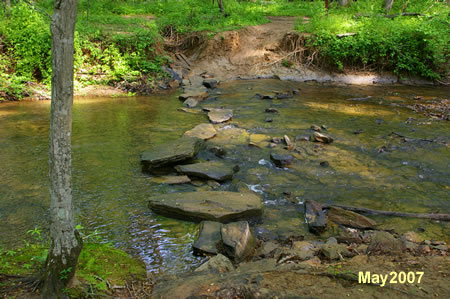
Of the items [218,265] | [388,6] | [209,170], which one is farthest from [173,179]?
[388,6]

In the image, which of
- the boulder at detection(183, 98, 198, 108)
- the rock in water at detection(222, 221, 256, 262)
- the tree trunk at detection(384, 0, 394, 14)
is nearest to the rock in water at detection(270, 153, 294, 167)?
the rock in water at detection(222, 221, 256, 262)

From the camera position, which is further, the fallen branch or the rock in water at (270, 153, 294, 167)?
the rock in water at (270, 153, 294, 167)

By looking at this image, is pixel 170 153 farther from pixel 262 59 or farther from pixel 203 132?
pixel 262 59

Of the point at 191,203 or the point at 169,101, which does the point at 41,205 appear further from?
the point at 169,101

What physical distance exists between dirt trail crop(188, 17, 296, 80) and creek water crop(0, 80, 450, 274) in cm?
481

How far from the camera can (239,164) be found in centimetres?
780

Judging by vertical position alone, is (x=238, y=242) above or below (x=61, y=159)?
below

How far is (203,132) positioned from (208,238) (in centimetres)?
481

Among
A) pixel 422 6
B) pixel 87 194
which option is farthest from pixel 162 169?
pixel 422 6

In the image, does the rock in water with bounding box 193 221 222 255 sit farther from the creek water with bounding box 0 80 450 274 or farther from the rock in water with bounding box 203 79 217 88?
the rock in water with bounding box 203 79 217 88

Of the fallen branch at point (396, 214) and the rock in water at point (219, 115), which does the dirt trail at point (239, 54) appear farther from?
the fallen branch at point (396, 214)

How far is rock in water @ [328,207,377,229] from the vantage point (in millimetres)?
5480

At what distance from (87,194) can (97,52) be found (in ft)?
33.7

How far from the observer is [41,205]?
5.85 m
